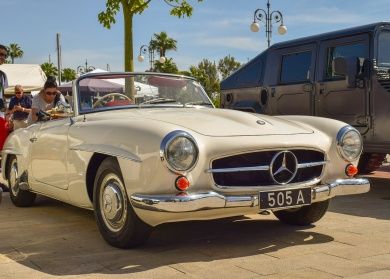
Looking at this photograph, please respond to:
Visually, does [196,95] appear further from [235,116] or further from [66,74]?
[66,74]

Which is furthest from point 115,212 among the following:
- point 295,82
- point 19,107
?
point 19,107

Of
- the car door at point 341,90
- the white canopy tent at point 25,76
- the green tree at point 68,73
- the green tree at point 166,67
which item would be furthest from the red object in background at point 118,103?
the green tree at point 68,73

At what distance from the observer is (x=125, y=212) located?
13.0ft

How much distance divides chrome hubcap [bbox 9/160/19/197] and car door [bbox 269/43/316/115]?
11.9 feet

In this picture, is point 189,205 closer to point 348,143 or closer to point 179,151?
point 179,151

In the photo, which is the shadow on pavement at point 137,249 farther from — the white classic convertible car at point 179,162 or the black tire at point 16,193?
the black tire at point 16,193

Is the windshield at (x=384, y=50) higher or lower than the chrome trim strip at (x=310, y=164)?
higher

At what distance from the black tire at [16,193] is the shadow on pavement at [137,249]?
0.56 metres

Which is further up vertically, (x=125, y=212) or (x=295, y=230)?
(x=125, y=212)

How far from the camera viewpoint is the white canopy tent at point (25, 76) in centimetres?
1778

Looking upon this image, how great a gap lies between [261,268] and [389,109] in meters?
3.62

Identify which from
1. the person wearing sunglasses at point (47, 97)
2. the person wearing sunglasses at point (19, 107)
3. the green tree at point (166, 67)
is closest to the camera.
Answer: the person wearing sunglasses at point (47, 97)

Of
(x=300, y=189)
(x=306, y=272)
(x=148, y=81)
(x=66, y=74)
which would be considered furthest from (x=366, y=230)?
(x=66, y=74)

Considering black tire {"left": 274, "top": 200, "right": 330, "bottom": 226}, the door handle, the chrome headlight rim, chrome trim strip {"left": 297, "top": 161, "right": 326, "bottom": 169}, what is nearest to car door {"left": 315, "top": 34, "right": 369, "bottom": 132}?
the door handle
